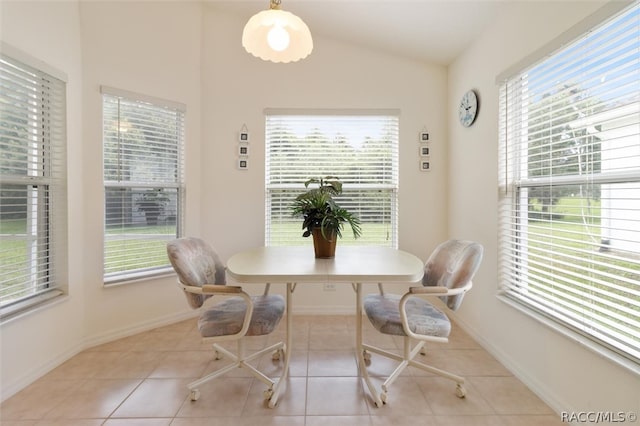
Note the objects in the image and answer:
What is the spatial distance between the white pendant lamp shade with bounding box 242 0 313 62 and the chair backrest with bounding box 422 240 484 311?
1547 millimetres

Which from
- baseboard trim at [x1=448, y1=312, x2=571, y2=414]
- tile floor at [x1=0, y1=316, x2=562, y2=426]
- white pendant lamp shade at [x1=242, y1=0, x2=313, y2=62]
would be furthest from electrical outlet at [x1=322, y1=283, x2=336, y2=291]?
white pendant lamp shade at [x1=242, y1=0, x2=313, y2=62]

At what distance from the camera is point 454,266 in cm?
190

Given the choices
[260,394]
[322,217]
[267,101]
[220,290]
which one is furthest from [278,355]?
A: [267,101]

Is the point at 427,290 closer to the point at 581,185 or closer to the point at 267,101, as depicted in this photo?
the point at 581,185

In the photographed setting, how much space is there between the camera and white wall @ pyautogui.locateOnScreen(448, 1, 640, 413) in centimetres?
147

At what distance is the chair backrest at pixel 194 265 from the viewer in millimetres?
1737

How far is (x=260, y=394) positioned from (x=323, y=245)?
101 cm

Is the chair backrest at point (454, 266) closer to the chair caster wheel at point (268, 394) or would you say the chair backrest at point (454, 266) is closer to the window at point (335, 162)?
the window at point (335, 162)

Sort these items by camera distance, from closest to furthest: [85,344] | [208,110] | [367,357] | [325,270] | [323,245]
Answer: [325,270]
[323,245]
[367,357]
[85,344]
[208,110]

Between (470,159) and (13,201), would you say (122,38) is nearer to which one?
(13,201)

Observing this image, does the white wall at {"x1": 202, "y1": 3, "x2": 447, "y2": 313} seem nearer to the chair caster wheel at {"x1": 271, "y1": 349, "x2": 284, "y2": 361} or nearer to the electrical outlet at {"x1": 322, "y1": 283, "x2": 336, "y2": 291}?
the electrical outlet at {"x1": 322, "y1": 283, "x2": 336, "y2": 291}

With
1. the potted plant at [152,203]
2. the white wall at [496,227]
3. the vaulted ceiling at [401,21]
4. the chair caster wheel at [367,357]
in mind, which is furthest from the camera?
the potted plant at [152,203]

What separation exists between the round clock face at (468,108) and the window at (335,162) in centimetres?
61

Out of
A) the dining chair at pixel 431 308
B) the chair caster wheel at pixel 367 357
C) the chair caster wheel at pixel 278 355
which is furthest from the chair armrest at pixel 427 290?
the chair caster wheel at pixel 278 355
